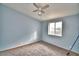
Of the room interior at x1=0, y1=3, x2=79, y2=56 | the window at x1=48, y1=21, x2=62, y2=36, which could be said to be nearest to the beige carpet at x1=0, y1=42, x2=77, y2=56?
the room interior at x1=0, y1=3, x2=79, y2=56

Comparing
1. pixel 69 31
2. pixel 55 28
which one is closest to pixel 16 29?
pixel 55 28

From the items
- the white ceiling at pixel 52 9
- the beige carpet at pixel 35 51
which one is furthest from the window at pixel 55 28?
the beige carpet at pixel 35 51

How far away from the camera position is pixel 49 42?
1832 mm

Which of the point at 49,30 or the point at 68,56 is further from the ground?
the point at 49,30

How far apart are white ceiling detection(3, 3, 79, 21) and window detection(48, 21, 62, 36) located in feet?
0.48

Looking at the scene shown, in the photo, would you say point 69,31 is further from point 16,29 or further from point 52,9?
point 16,29

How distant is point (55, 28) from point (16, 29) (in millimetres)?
789

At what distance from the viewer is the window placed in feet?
5.83

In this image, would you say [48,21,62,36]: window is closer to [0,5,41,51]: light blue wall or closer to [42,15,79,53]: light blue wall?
[42,15,79,53]: light blue wall

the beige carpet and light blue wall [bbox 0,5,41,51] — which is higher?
light blue wall [bbox 0,5,41,51]

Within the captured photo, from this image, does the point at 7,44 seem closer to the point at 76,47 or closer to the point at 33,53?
the point at 33,53

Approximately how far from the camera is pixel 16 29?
1.77 m

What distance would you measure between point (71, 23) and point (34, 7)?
31.0 inches

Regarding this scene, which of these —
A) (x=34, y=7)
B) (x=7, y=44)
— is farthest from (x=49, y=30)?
(x=7, y=44)
